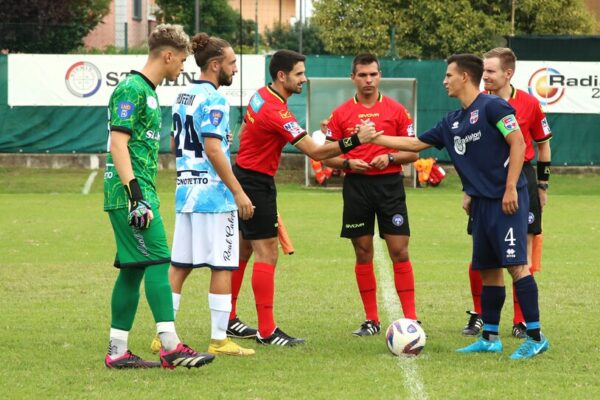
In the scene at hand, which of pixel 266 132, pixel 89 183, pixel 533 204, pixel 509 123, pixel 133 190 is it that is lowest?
pixel 89 183

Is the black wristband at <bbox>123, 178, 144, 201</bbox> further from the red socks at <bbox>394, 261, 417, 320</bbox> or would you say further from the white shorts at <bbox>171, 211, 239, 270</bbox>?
the red socks at <bbox>394, 261, 417, 320</bbox>

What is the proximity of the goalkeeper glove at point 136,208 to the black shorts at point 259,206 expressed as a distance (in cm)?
173

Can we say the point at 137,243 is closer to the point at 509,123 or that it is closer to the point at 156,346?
the point at 156,346

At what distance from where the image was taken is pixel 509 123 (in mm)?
7938

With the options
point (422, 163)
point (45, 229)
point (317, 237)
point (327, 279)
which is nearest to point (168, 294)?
point (327, 279)

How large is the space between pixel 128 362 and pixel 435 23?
33.3 meters

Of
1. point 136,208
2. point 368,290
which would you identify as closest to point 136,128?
→ point 136,208

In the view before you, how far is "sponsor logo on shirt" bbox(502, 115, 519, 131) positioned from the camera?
7930mm

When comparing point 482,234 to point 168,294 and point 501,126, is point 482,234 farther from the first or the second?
point 168,294

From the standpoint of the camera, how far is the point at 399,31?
131ft

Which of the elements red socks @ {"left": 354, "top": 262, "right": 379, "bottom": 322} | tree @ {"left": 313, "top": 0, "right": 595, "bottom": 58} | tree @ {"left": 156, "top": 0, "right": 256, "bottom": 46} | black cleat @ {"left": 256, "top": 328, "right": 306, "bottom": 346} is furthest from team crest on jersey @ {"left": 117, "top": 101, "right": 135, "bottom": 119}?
tree @ {"left": 156, "top": 0, "right": 256, "bottom": 46}

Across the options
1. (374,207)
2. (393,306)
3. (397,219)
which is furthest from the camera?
(393,306)

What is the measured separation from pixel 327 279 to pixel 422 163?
43.3 feet

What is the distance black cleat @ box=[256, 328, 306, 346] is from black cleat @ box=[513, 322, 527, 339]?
65.9 inches
